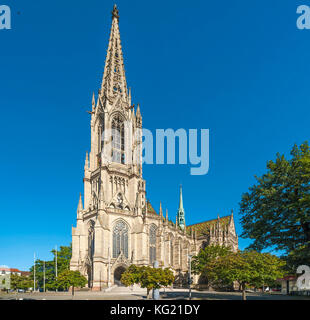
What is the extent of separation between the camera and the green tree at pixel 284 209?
81.5 feet

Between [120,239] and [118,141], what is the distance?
21.0m

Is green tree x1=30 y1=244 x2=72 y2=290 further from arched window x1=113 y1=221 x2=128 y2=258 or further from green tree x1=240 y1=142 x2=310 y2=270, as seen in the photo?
green tree x1=240 y1=142 x2=310 y2=270

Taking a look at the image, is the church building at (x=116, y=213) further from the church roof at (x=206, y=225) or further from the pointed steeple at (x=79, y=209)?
the church roof at (x=206, y=225)

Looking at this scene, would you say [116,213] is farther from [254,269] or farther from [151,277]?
[254,269]

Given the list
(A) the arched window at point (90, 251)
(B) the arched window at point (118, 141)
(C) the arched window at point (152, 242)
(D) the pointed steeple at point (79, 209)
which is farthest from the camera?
(B) the arched window at point (118, 141)

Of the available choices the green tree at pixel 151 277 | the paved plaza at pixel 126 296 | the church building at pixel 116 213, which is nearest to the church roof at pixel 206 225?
the church building at pixel 116 213

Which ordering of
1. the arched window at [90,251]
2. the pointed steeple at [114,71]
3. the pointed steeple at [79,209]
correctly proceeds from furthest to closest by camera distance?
the pointed steeple at [114,71]
the pointed steeple at [79,209]
the arched window at [90,251]

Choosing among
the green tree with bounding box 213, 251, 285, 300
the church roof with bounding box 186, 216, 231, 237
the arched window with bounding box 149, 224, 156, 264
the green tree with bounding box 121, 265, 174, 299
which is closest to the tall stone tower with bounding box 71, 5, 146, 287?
the arched window with bounding box 149, 224, 156, 264

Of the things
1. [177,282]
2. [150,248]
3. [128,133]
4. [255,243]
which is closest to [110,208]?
[150,248]

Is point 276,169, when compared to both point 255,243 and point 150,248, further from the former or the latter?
point 150,248

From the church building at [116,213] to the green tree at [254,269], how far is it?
2923 cm

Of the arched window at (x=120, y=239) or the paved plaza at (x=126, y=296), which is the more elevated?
the arched window at (x=120, y=239)

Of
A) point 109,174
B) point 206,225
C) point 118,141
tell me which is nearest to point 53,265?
point 109,174
